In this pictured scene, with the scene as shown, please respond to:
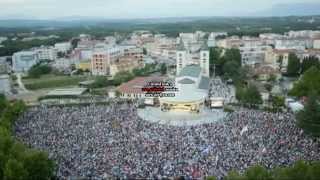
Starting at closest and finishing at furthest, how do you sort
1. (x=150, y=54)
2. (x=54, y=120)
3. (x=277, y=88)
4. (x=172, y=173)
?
(x=172, y=173) → (x=54, y=120) → (x=277, y=88) → (x=150, y=54)

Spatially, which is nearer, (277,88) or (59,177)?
(59,177)

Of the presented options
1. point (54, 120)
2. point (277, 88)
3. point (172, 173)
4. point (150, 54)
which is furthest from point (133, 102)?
point (150, 54)

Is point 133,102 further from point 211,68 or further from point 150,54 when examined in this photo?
point 150,54

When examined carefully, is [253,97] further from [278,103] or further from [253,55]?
[253,55]

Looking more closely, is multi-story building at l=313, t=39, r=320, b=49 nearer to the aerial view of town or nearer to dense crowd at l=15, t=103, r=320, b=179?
the aerial view of town

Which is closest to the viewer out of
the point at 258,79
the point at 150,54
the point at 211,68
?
the point at 258,79

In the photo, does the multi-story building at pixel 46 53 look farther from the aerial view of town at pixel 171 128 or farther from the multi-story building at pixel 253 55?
the multi-story building at pixel 253 55
